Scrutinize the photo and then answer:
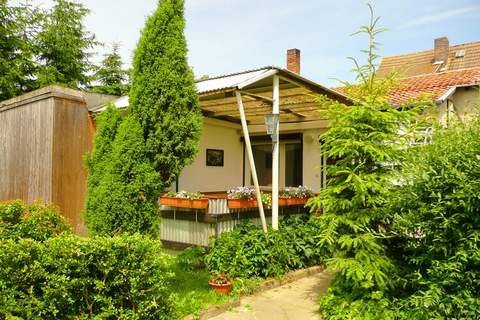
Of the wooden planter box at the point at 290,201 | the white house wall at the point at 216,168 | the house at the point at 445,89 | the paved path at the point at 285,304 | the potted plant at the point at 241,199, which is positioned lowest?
the paved path at the point at 285,304

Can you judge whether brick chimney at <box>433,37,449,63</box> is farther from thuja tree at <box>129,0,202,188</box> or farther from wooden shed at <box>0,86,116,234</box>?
thuja tree at <box>129,0,202,188</box>

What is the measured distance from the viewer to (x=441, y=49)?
69.5 feet

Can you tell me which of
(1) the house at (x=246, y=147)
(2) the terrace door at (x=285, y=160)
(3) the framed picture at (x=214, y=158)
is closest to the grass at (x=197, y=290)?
(1) the house at (x=246, y=147)

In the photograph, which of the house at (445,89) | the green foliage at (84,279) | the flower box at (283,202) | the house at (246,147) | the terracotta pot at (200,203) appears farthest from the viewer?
the house at (445,89)

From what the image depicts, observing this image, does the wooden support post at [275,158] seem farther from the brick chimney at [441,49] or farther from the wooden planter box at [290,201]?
the brick chimney at [441,49]

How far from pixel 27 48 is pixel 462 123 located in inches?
866

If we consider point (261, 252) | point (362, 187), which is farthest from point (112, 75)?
point (362, 187)

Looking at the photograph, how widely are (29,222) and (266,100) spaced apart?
4.36 metres

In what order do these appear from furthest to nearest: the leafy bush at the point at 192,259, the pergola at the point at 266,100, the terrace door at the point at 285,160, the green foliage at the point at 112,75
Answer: the green foliage at the point at 112,75, the terrace door at the point at 285,160, the leafy bush at the point at 192,259, the pergola at the point at 266,100

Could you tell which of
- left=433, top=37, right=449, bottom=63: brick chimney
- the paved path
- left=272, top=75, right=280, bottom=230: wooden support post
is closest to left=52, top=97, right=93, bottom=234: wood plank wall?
left=272, top=75, right=280, bottom=230: wooden support post

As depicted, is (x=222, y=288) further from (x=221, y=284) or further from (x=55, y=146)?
(x=55, y=146)

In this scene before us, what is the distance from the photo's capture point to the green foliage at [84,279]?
3.01 metres

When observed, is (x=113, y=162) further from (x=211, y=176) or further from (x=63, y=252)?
(x=211, y=176)

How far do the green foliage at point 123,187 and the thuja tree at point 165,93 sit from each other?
181mm
